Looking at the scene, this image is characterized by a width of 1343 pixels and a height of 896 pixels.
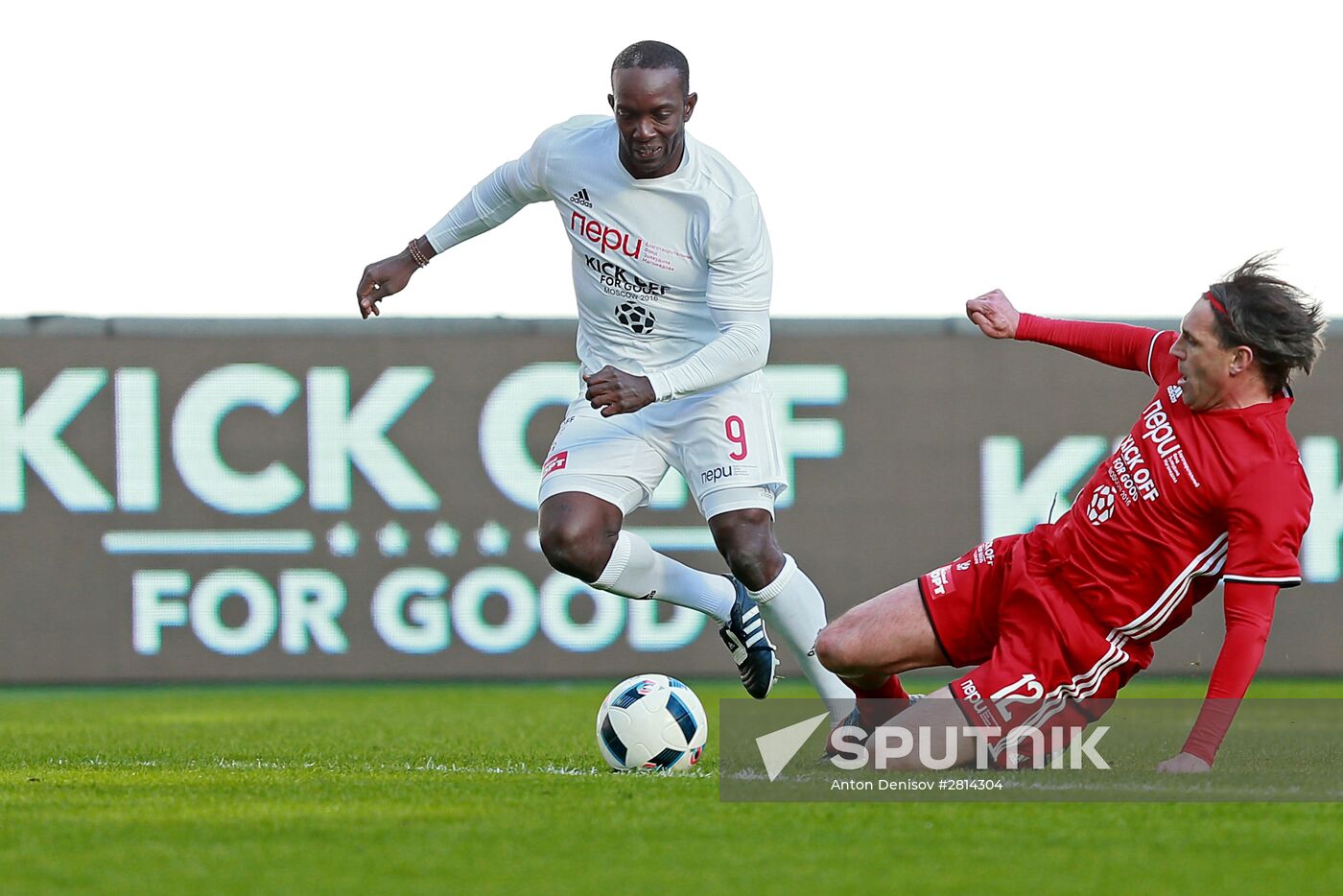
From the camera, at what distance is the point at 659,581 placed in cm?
616

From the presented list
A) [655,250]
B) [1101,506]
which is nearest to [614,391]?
[655,250]

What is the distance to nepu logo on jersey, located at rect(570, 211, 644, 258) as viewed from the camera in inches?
231

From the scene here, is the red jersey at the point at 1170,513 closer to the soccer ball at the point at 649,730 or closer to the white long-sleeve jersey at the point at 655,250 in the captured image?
the white long-sleeve jersey at the point at 655,250

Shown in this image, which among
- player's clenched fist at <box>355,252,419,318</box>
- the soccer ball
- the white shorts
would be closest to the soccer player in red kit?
the soccer ball

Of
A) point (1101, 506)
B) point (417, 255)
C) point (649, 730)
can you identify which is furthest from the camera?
point (417, 255)

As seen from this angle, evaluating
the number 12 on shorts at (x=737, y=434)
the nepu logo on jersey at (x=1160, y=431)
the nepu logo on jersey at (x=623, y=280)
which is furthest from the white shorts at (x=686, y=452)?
the nepu logo on jersey at (x=1160, y=431)

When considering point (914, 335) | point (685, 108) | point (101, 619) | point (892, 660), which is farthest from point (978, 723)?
point (101, 619)

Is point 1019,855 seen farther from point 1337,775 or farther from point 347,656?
point 347,656

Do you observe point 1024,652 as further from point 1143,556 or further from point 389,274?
point 389,274

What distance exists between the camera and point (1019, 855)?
3508 mm

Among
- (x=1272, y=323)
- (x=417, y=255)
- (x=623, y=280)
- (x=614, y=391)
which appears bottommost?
(x=614, y=391)

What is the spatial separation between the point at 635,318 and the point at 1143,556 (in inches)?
79.5

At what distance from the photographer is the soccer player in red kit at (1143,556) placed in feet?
15.1

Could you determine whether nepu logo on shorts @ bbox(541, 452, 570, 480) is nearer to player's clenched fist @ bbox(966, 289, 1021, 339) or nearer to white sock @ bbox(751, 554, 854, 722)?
white sock @ bbox(751, 554, 854, 722)
